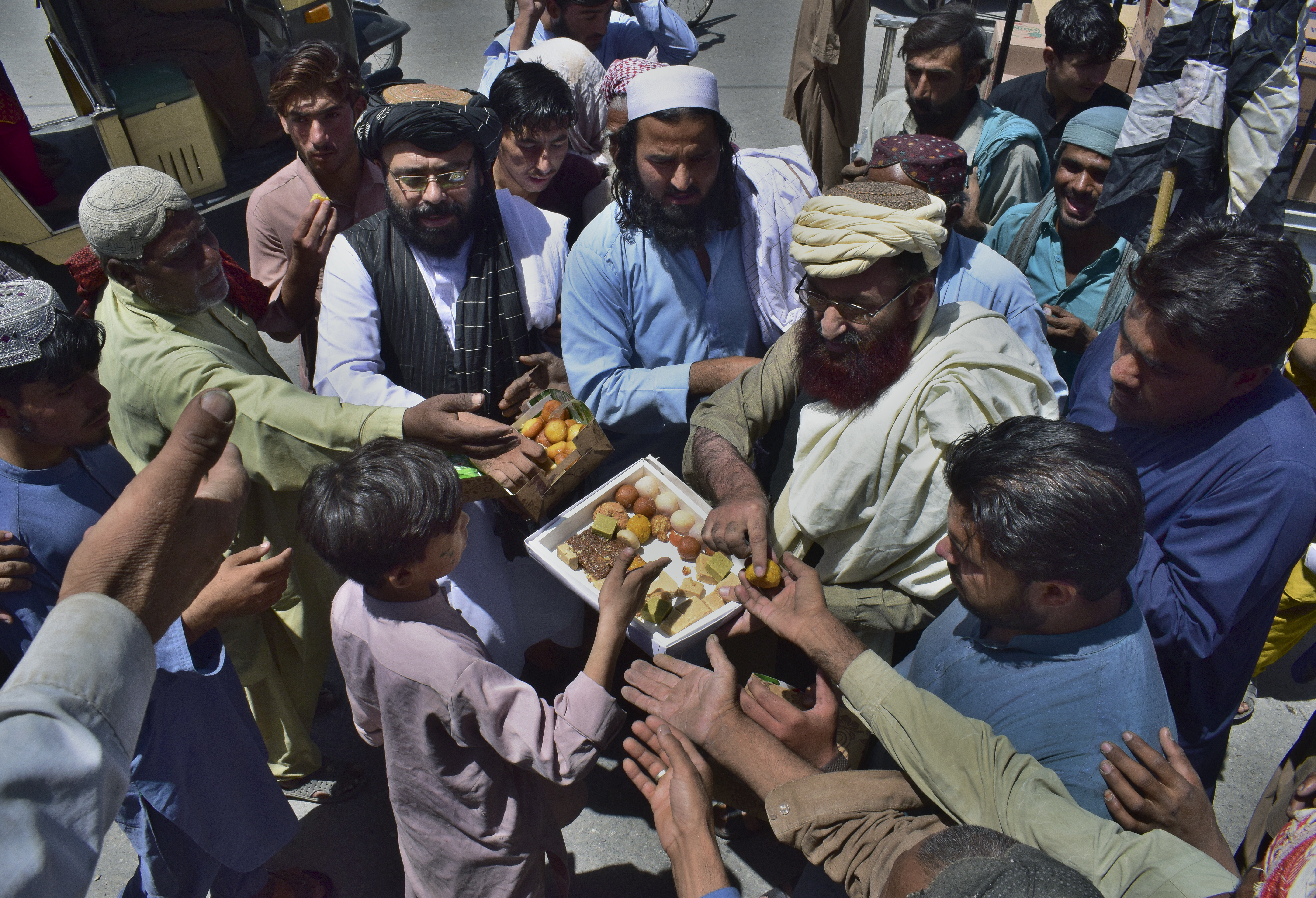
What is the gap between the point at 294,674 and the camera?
10.1 ft

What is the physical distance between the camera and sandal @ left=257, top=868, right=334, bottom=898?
2709 mm

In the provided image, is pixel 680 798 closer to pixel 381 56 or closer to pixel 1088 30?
pixel 1088 30

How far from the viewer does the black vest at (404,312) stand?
2.86 m

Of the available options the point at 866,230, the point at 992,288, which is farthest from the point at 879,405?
the point at 992,288

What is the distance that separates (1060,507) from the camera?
1.59 m

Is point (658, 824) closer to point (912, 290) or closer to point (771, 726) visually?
point (771, 726)

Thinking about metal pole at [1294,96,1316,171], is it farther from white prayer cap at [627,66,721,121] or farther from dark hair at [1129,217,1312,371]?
white prayer cap at [627,66,721,121]

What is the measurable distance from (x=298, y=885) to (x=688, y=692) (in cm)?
175

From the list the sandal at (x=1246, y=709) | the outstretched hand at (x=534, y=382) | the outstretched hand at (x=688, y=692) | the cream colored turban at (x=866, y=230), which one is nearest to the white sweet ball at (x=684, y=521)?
the outstretched hand at (x=688, y=692)

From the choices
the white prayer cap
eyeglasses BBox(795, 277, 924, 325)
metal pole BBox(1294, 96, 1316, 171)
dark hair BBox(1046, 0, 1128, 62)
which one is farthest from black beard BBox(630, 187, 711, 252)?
metal pole BBox(1294, 96, 1316, 171)

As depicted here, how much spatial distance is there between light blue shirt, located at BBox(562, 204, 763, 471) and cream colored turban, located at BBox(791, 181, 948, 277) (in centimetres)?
70

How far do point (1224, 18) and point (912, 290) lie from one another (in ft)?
5.88

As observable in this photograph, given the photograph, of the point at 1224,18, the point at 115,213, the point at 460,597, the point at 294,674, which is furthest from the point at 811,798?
the point at 1224,18

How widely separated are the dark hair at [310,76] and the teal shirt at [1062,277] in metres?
3.16
